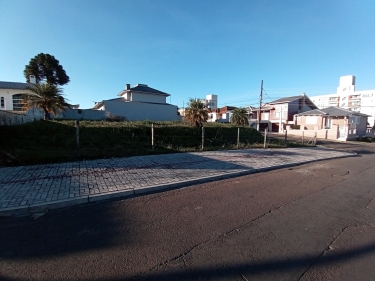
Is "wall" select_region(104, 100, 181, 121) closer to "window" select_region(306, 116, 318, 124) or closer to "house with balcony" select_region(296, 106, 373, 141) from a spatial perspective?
"house with balcony" select_region(296, 106, 373, 141)

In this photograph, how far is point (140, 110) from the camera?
90.2 ft

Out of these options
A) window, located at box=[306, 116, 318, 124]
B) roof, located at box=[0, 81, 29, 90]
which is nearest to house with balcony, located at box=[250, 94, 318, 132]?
window, located at box=[306, 116, 318, 124]

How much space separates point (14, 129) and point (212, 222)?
11.8 m

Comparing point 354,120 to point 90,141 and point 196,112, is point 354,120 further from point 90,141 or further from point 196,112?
point 90,141

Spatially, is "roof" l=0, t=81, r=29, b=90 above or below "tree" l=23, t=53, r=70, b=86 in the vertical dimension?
below

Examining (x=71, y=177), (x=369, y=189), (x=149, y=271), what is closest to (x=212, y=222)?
(x=149, y=271)

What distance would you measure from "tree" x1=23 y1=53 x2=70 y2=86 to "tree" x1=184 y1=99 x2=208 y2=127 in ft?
109

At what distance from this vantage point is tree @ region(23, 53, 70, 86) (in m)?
33.9

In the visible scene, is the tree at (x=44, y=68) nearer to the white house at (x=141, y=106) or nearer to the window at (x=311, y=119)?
the white house at (x=141, y=106)

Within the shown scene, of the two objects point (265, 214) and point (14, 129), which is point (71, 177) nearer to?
point (265, 214)

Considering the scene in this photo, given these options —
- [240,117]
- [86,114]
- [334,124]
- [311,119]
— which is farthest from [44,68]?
[334,124]

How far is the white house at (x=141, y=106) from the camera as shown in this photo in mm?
26016

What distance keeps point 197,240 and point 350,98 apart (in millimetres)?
92127

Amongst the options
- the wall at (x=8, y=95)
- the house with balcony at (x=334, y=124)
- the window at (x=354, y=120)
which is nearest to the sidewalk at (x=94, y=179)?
the house with balcony at (x=334, y=124)
